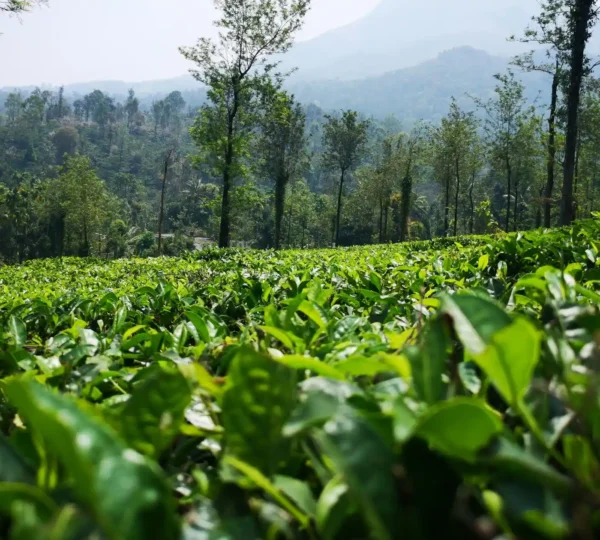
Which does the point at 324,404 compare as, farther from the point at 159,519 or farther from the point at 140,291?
the point at 140,291

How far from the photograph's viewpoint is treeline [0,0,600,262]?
21672 mm

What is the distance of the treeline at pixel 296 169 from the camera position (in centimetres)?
2167

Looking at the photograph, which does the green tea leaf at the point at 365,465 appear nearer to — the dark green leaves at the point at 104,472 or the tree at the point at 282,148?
the dark green leaves at the point at 104,472

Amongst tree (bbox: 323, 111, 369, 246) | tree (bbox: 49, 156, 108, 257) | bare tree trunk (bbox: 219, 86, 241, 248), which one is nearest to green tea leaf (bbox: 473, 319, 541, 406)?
bare tree trunk (bbox: 219, 86, 241, 248)

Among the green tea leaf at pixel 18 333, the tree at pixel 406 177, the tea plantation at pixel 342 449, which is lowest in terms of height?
the green tea leaf at pixel 18 333

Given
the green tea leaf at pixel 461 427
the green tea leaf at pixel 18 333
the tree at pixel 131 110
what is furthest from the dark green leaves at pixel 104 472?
the tree at pixel 131 110

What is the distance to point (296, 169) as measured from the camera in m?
40.5

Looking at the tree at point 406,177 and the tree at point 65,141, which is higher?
the tree at point 65,141

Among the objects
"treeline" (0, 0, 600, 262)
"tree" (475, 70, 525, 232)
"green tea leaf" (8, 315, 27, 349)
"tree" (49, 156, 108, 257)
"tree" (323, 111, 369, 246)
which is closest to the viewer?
"green tea leaf" (8, 315, 27, 349)

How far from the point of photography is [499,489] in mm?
420

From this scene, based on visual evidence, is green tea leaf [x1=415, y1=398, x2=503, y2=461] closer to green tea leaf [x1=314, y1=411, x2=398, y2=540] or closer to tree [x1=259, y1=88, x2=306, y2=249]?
green tea leaf [x1=314, y1=411, x2=398, y2=540]

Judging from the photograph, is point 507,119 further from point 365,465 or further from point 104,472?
point 104,472

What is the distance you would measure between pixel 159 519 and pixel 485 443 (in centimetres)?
29

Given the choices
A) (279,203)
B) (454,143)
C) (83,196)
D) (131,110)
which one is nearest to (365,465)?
(279,203)
